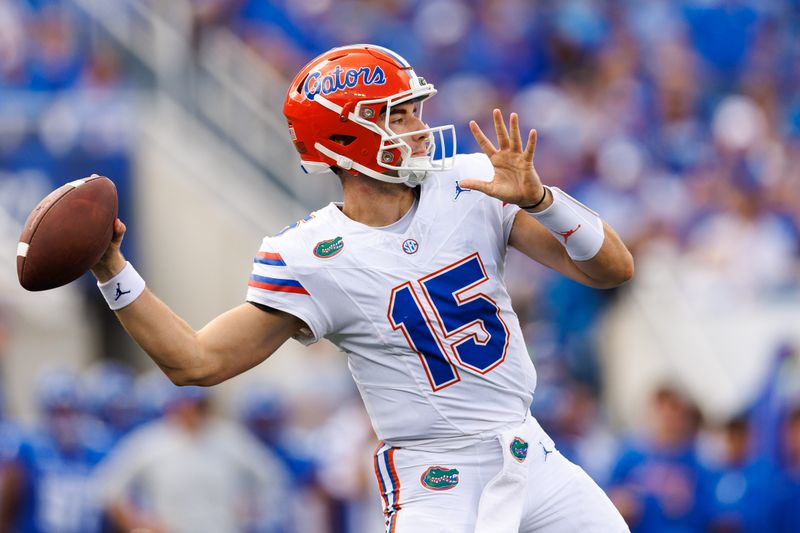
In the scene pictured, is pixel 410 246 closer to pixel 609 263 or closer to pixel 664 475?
pixel 609 263

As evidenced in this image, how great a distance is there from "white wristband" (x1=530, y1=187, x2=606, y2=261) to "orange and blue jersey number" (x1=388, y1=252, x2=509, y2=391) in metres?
0.24

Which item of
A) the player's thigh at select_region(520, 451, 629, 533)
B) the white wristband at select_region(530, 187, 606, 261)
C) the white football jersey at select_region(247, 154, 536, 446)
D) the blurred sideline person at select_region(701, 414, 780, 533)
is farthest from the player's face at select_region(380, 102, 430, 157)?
the blurred sideline person at select_region(701, 414, 780, 533)

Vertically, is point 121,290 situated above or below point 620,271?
below

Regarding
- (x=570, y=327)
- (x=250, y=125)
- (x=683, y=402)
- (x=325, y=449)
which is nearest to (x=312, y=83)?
(x=683, y=402)

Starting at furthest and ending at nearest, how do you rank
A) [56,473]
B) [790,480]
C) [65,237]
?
[56,473]
[790,480]
[65,237]

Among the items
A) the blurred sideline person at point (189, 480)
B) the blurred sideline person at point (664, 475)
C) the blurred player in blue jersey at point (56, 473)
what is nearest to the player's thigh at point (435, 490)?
the blurred sideline person at point (664, 475)

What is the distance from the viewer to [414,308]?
151 inches

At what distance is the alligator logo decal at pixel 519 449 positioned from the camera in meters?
3.85

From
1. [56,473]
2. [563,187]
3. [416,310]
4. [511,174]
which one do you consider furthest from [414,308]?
[563,187]

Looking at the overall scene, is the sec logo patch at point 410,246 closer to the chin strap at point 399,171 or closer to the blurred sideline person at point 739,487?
the chin strap at point 399,171

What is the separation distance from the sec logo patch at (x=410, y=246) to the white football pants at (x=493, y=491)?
525 mm

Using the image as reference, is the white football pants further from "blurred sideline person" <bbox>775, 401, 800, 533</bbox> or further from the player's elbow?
"blurred sideline person" <bbox>775, 401, 800, 533</bbox>

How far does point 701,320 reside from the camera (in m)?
8.73

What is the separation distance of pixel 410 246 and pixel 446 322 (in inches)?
8.8
